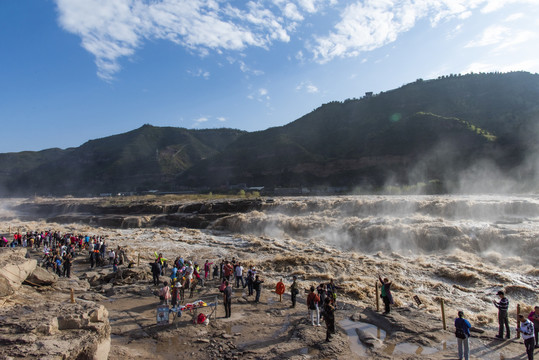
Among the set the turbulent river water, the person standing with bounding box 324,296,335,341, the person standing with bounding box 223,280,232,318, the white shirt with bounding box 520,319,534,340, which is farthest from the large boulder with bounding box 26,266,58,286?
the white shirt with bounding box 520,319,534,340

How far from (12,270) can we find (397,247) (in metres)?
20.8

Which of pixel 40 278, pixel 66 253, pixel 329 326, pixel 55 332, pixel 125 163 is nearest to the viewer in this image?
pixel 55 332

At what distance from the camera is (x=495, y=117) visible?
62.1 m

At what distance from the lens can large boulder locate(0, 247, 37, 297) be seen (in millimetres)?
8374

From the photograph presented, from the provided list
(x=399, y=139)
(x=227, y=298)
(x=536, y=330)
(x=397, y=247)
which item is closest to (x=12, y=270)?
(x=227, y=298)

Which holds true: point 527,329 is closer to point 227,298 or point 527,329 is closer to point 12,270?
point 227,298

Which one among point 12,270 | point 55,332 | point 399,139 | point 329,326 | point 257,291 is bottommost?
point 257,291

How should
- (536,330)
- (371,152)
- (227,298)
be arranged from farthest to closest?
(371,152), (227,298), (536,330)

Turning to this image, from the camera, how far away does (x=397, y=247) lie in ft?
70.0

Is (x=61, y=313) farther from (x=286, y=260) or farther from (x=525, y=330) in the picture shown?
(x=286, y=260)

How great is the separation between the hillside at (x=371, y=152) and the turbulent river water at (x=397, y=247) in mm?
20214

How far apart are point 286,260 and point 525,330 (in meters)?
12.2

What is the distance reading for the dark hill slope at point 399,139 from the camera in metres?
52.1

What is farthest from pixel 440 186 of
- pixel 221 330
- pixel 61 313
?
pixel 61 313
